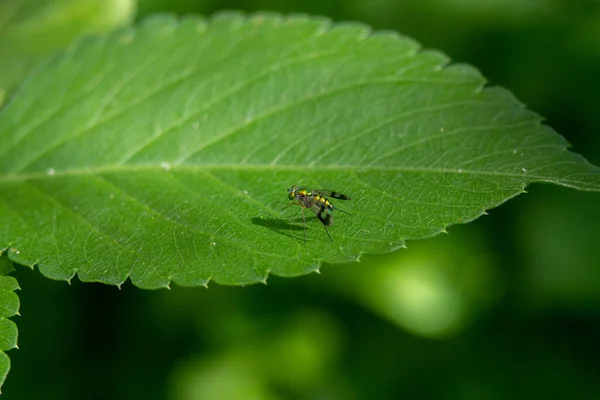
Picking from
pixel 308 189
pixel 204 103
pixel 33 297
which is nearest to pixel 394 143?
pixel 308 189

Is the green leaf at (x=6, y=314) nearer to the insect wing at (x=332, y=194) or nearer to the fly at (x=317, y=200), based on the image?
the fly at (x=317, y=200)

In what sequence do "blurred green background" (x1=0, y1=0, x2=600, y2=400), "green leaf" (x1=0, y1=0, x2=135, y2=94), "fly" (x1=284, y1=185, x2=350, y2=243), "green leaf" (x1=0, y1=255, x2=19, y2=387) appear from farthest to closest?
1. "blurred green background" (x1=0, y1=0, x2=600, y2=400)
2. "green leaf" (x1=0, y1=0, x2=135, y2=94)
3. "fly" (x1=284, y1=185, x2=350, y2=243)
4. "green leaf" (x1=0, y1=255, x2=19, y2=387)

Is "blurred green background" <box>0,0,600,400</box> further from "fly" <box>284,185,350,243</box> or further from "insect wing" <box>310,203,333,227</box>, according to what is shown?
"insect wing" <box>310,203,333,227</box>

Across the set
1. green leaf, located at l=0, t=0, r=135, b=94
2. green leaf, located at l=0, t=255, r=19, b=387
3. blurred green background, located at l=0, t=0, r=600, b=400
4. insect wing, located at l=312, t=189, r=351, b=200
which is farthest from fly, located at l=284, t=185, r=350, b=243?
blurred green background, located at l=0, t=0, r=600, b=400

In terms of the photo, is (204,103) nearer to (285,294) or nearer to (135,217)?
(135,217)

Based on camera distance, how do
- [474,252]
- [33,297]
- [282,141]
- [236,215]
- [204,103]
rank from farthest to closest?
[474,252]
[33,297]
[204,103]
[282,141]
[236,215]

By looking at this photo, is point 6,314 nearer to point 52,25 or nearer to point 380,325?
point 52,25
